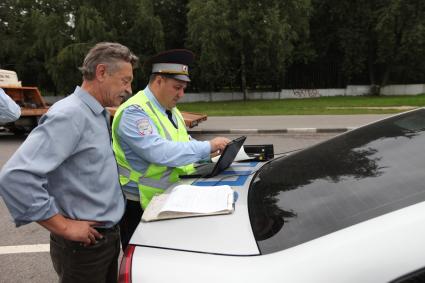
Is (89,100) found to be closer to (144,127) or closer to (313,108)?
(144,127)

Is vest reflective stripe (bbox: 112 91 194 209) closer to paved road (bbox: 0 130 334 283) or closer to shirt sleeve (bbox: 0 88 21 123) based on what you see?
shirt sleeve (bbox: 0 88 21 123)

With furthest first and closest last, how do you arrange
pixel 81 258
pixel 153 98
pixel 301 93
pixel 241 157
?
pixel 301 93, pixel 241 157, pixel 153 98, pixel 81 258

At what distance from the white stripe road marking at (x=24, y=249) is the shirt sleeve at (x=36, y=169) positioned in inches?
107

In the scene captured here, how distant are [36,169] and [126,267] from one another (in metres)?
0.47

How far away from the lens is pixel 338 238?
121 centimetres

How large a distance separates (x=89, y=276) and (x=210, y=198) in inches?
24.2

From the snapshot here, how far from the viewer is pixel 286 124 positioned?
41.9 feet

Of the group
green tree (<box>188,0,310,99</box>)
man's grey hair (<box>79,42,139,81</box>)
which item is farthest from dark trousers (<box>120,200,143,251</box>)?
green tree (<box>188,0,310,99</box>)

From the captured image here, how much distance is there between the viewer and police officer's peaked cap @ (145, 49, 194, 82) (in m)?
2.45

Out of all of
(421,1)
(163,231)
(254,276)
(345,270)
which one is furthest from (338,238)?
(421,1)

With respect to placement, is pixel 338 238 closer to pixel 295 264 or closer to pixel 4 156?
pixel 295 264

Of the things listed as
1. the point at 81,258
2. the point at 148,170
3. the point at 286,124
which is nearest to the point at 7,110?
the point at 148,170

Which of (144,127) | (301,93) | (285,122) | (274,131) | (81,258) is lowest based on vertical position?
(301,93)

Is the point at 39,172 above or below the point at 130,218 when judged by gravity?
above
